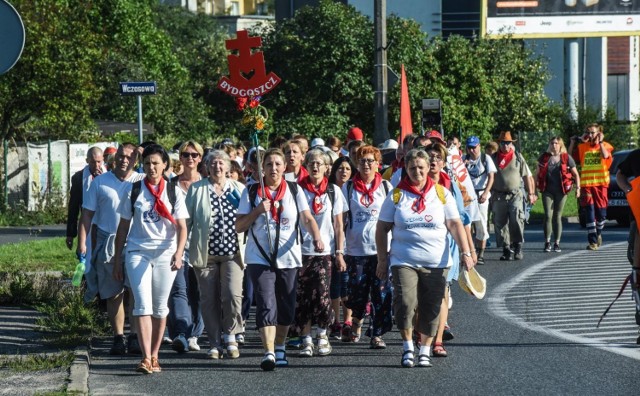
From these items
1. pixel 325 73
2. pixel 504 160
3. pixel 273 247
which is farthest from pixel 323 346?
pixel 325 73

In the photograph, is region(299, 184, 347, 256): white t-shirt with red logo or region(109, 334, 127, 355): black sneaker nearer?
region(109, 334, 127, 355): black sneaker

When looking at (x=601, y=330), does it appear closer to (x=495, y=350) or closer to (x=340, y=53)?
(x=495, y=350)

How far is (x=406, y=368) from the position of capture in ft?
35.3

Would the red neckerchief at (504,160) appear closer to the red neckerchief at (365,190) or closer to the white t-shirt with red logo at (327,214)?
the red neckerchief at (365,190)

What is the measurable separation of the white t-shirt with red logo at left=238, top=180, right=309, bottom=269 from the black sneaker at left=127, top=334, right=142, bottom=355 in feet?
4.34

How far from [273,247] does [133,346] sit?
5.40 ft

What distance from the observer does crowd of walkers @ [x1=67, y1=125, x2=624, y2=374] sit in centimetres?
1090

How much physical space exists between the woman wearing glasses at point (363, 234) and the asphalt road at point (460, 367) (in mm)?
459

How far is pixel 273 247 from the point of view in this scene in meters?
11.1

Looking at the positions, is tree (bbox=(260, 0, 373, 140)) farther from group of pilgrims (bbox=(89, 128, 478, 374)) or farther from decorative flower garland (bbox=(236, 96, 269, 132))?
group of pilgrims (bbox=(89, 128, 478, 374))

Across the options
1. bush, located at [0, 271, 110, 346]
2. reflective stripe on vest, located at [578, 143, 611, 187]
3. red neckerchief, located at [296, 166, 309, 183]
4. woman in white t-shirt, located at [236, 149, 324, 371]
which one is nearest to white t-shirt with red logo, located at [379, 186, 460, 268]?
woman in white t-shirt, located at [236, 149, 324, 371]

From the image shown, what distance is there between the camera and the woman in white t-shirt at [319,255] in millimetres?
11820

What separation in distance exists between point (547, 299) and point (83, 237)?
17.8ft

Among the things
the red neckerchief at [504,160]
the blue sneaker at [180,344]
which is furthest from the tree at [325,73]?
the blue sneaker at [180,344]
